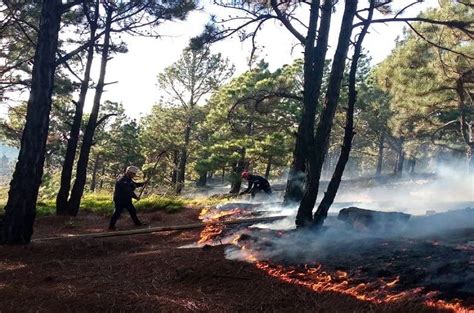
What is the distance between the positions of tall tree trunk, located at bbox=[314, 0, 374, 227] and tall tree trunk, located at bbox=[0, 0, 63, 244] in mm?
5002

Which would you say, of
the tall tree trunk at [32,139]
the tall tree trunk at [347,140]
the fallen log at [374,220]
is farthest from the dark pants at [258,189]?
the tall tree trunk at [32,139]

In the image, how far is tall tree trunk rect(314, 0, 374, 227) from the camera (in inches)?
278

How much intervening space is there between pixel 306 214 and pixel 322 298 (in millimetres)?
3407

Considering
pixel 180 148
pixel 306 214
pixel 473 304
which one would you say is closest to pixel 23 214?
pixel 306 214

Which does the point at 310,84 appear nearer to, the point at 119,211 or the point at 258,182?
the point at 119,211

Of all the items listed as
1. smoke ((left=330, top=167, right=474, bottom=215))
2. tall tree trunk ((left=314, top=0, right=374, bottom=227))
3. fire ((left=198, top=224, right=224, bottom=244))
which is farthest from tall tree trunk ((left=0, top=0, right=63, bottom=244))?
smoke ((left=330, top=167, right=474, bottom=215))

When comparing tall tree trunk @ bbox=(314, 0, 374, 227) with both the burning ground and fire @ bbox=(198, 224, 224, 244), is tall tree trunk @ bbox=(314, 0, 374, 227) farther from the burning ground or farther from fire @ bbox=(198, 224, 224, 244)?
fire @ bbox=(198, 224, 224, 244)

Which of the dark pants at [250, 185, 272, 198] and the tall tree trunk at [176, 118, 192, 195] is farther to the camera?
the tall tree trunk at [176, 118, 192, 195]

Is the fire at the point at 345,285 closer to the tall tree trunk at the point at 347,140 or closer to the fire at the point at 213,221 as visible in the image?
the tall tree trunk at the point at 347,140

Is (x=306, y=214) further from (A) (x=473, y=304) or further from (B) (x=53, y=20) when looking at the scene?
(B) (x=53, y=20)

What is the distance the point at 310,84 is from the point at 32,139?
532 centimetres

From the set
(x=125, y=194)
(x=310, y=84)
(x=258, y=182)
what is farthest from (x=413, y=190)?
(x=125, y=194)

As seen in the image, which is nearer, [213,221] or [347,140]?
[347,140]

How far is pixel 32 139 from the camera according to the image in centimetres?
746
